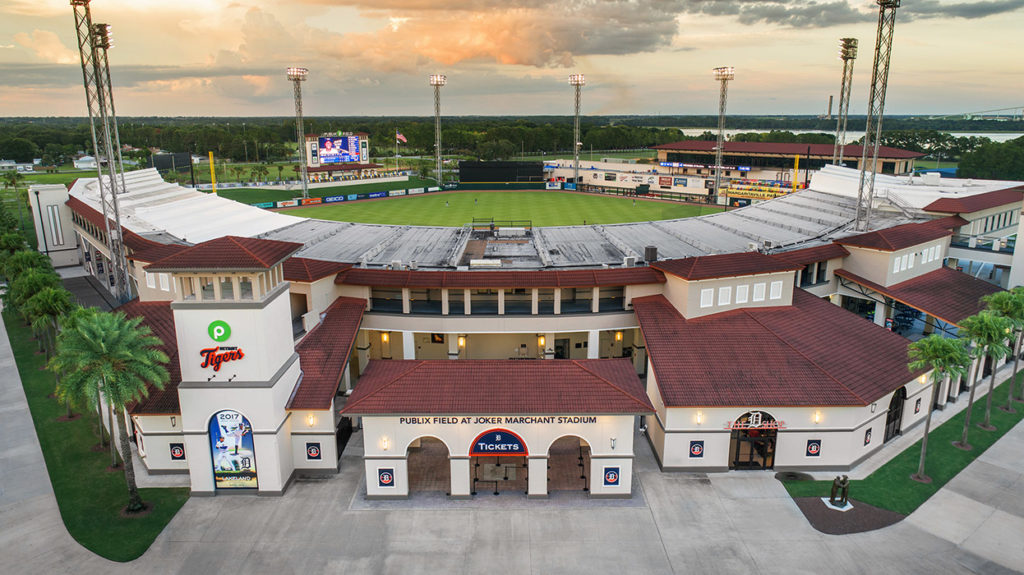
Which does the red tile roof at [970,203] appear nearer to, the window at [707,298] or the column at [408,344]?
the window at [707,298]

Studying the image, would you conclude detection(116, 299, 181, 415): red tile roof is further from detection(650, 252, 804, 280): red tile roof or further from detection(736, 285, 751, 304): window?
detection(736, 285, 751, 304): window

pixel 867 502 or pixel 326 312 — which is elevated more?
pixel 326 312

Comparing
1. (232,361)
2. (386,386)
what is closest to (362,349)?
(386,386)

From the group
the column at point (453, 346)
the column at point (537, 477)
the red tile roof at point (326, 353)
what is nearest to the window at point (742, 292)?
the column at point (537, 477)

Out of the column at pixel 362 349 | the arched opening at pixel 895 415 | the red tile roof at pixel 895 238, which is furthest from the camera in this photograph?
the red tile roof at pixel 895 238

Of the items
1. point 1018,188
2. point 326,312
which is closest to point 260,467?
point 326,312

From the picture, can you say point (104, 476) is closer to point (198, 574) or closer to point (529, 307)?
point (198, 574)

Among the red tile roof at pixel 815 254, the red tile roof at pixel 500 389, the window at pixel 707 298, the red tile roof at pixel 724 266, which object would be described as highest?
the red tile roof at pixel 724 266
